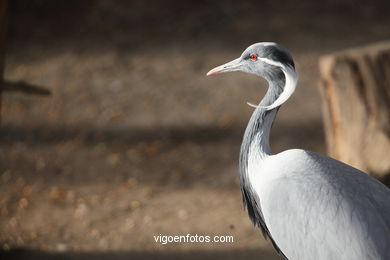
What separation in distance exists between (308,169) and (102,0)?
6543mm

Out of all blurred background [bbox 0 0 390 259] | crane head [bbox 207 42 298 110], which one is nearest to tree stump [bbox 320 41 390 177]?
blurred background [bbox 0 0 390 259]

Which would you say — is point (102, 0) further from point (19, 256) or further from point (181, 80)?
point (19, 256)

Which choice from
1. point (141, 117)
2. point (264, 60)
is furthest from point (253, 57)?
point (141, 117)

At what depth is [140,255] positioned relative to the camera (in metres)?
4.44

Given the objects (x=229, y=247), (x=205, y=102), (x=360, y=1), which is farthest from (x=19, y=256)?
(x=360, y=1)

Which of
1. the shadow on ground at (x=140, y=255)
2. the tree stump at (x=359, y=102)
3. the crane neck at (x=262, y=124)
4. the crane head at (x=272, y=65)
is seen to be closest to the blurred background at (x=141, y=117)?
the shadow on ground at (x=140, y=255)

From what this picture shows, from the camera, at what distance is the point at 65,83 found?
7.37 metres

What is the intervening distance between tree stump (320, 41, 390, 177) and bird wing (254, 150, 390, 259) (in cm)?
122

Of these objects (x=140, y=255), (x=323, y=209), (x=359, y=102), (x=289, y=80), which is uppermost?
(x=289, y=80)

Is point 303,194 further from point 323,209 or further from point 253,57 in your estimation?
point 253,57

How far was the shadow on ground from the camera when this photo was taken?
431cm

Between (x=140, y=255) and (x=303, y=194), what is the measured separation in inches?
74.9

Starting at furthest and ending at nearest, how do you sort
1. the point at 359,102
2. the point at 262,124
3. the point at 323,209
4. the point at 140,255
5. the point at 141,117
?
1. the point at 141,117
2. the point at 140,255
3. the point at 359,102
4. the point at 262,124
5. the point at 323,209

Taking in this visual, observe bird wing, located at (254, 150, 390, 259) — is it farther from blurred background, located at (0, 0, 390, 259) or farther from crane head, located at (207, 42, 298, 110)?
blurred background, located at (0, 0, 390, 259)
